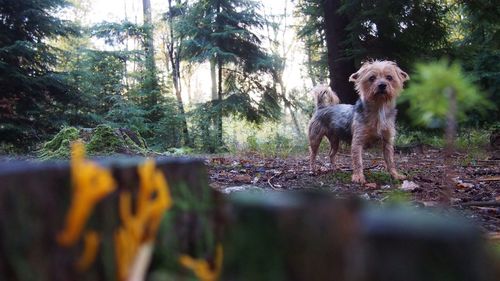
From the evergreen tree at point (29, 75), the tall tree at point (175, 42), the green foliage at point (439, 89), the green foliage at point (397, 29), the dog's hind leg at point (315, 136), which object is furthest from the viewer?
the tall tree at point (175, 42)

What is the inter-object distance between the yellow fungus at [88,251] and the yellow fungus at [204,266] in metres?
0.18

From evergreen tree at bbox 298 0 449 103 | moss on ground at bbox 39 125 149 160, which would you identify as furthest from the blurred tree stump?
evergreen tree at bbox 298 0 449 103

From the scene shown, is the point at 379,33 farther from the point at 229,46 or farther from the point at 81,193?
the point at 81,193

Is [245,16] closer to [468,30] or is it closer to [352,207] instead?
[468,30]

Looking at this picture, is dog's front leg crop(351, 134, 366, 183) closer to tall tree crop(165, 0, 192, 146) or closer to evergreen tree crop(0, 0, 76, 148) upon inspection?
evergreen tree crop(0, 0, 76, 148)

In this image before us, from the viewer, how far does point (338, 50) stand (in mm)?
11547

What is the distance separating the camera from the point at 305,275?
712mm

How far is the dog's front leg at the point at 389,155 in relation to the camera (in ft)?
18.1

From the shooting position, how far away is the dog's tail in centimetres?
→ 766

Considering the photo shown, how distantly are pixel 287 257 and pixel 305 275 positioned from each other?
0.04m

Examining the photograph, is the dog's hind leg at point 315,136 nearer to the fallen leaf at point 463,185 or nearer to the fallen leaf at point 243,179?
the fallen leaf at point 243,179

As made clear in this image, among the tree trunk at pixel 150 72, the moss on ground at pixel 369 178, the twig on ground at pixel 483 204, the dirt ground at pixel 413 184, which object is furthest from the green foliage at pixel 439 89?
the tree trunk at pixel 150 72

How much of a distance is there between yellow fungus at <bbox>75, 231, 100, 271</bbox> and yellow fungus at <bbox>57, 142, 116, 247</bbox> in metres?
0.02

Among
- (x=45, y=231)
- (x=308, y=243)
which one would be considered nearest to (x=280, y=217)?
(x=308, y=243)
